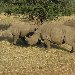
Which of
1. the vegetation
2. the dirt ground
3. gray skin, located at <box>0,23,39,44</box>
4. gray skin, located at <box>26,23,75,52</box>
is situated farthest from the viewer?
the vegetation

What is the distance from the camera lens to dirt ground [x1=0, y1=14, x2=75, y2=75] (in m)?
13.5

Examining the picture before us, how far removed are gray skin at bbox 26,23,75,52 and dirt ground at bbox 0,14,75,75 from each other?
0.55m

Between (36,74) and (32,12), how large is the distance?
9.16m

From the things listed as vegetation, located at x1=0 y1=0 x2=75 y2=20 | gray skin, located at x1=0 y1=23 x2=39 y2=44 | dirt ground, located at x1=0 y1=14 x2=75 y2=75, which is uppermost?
vegetation, located at x1=0 y1=0 x2=75 y2=20

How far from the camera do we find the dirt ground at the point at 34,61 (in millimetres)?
13547

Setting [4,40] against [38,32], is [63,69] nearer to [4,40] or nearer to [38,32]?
[38,32]

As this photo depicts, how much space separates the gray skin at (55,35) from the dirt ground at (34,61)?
55 cm

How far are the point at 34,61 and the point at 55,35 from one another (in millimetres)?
Result: 2358

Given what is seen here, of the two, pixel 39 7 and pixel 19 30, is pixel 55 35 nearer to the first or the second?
pixel 19 30

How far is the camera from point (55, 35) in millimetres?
16500

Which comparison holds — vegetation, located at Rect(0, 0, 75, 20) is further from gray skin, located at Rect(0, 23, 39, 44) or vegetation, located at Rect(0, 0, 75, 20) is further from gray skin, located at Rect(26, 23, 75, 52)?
gray skin, located at Rect(26, 23, 75, 52)

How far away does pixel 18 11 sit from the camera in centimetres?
2156

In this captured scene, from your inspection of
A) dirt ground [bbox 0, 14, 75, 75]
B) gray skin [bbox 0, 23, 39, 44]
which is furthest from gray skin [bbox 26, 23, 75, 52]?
gray skin [bbox 0, 23, 39, 44]

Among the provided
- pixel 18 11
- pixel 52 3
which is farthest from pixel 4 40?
pixel 52 3
